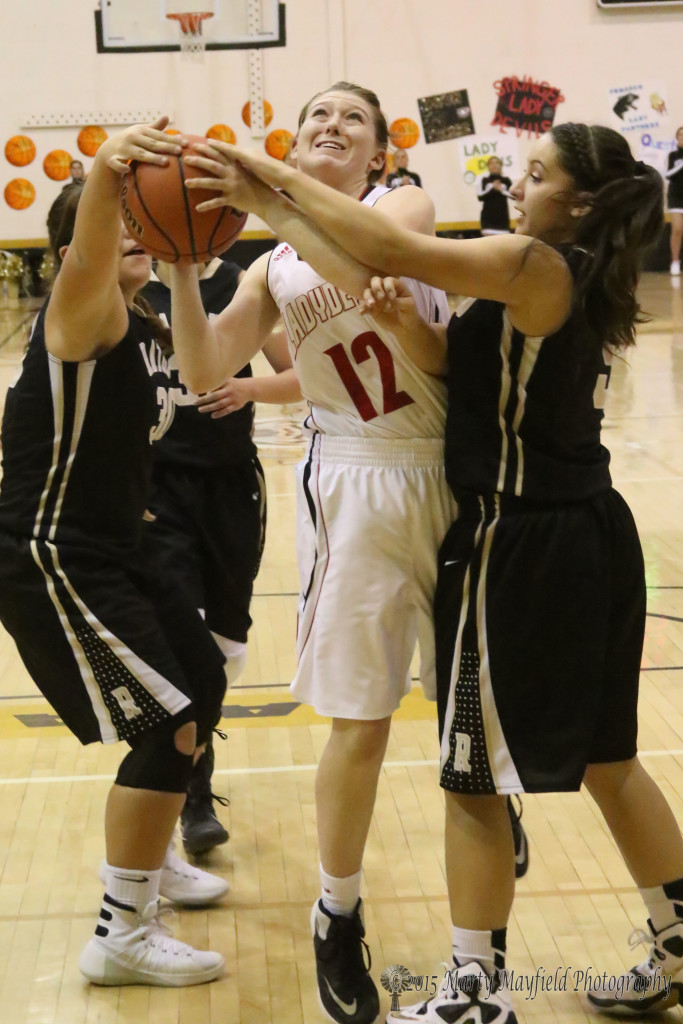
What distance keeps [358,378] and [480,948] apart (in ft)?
3.96

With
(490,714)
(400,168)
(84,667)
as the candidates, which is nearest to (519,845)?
(490,714)

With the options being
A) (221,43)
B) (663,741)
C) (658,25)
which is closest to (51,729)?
(663,741)

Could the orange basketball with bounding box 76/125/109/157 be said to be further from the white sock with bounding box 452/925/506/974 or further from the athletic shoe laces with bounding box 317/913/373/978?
the white sock with bounding box 452/925/506/974

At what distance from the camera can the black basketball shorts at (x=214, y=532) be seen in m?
3.10

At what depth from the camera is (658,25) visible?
1808 cm

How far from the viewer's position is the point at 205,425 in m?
3.21

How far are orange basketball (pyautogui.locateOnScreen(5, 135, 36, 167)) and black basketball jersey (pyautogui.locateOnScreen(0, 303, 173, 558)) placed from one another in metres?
16.5

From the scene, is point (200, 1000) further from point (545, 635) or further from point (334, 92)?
point (334, 92)

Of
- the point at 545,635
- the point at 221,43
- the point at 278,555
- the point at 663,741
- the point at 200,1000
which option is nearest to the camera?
the point at 545,635

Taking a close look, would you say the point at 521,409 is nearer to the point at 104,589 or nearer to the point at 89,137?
the point at 104,589

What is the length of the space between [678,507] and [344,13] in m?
13.3

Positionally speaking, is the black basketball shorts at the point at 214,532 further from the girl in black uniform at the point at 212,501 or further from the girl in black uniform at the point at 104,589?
the girl in black uniform at the point at 104,589

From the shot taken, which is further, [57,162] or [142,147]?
[57,162]

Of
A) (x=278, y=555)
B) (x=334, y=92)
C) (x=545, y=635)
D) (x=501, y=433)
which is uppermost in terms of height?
(x=334, y=92)
